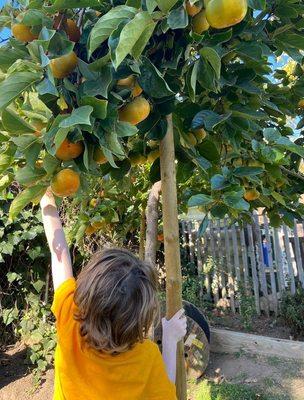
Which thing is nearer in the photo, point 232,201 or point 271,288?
point 232,201

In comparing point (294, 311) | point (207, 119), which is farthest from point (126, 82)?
point (294, 311)

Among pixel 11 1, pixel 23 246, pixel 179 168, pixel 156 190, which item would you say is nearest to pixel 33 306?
pixel 23 246

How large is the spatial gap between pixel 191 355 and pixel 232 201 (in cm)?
322

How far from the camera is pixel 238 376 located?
3.95 m

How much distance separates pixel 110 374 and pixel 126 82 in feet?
2.98

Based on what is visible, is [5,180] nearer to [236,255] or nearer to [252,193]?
[252,193]

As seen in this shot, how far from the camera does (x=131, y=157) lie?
5.25ft

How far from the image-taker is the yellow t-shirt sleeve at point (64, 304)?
1477 mm

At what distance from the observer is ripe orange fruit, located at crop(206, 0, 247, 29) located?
3.21 ft

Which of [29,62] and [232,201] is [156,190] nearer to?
[232,201]

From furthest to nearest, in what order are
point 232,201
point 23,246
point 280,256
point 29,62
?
point 280,256 → point 23,246 → point 232,201 → point 29,62

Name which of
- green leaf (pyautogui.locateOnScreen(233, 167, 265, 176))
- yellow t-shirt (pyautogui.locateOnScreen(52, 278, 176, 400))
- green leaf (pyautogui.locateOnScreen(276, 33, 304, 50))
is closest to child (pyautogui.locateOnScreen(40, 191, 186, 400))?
yellow t-shirt (pyautogui.locateOnScreen(52, 278, 176, 400))

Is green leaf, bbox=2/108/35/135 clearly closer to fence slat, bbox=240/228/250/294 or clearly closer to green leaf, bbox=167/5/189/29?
green leaf, bbox=167/5/189/29

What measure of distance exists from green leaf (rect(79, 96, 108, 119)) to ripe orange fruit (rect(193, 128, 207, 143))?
23.5 inches
